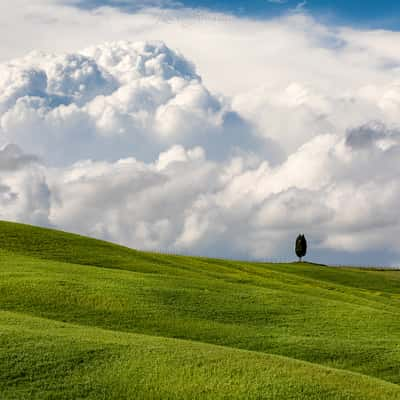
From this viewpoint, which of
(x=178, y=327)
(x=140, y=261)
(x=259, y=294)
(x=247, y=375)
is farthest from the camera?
(x=140, y=261)

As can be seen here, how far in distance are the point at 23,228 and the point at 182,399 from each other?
52.2 meters

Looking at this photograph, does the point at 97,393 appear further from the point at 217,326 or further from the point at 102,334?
the point at 217,326

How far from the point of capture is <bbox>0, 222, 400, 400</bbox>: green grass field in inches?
1080

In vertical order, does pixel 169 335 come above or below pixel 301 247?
below

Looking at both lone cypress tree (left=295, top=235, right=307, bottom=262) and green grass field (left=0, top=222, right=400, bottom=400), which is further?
lone cypress tree (left=295, top=235, right=307, bottom=262)

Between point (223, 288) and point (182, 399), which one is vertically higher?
point (223, 288)

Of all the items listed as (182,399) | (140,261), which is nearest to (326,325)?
(182,399)

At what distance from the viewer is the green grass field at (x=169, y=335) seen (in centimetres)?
2742

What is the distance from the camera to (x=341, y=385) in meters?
29.1

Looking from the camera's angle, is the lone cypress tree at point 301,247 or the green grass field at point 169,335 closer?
the green grass field at point 169,335

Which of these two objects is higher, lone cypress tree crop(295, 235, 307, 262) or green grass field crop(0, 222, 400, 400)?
lone cypress tree crop(295, 235, 307, 262)

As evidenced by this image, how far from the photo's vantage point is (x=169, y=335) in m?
39.0

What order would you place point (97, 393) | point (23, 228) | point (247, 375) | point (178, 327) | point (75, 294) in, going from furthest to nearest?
point (23, 228) < point (75, 294) < point (178, 327) < point (247, 375) < point (97, 393)

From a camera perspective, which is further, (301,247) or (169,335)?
(301,247)
